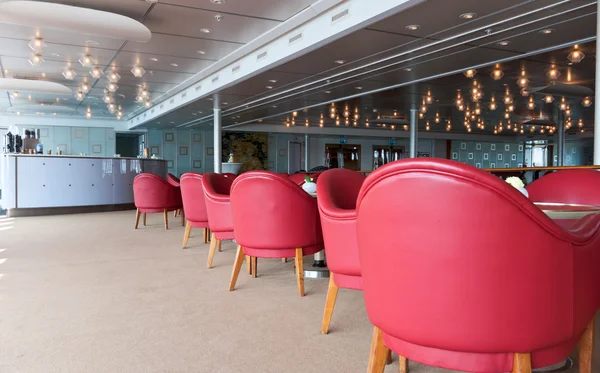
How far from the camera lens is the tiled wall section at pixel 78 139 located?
60.8ft

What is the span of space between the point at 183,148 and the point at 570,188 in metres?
18.7

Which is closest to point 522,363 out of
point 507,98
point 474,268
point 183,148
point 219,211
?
point 474,268

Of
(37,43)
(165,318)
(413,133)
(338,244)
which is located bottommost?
(165,318)

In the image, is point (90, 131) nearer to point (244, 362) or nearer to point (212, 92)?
point (212, 92)

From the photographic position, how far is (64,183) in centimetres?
1112

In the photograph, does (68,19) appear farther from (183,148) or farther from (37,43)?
(183,148)

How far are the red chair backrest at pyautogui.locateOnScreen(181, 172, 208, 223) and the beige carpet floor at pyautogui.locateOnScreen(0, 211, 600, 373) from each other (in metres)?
0.48

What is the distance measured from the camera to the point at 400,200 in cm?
149

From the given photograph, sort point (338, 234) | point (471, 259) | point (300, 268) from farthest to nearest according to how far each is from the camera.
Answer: point (300, 268) < point (338, 234) < point (471, 259)

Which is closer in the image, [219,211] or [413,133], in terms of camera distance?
[219,211]

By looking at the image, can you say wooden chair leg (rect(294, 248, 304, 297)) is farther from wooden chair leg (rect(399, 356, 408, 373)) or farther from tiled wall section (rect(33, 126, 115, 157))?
tiled wall section (rect(33, 126, 115, 157))

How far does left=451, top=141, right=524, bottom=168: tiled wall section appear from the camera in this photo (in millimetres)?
25453

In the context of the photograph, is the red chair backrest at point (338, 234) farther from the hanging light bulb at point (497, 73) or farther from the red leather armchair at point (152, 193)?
the hanging light bulb at point (497, 73)

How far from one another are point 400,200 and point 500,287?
0.41m
